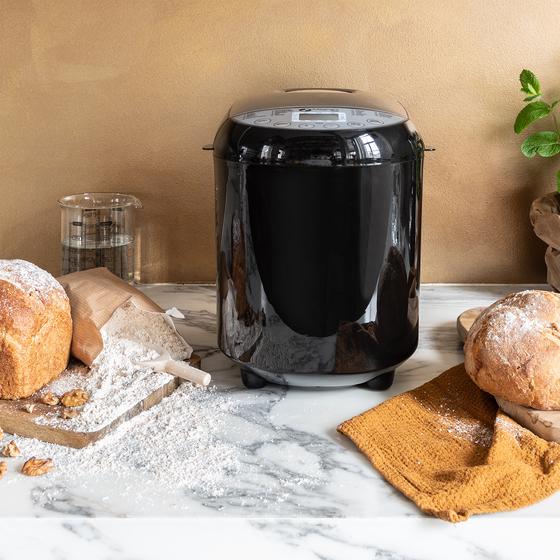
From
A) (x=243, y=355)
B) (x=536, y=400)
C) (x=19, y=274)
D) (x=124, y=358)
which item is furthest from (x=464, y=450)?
(x=19, y=274)

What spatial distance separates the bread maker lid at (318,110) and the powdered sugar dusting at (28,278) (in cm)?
29

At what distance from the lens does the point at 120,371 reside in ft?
3.35

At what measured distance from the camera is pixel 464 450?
34.7 inches

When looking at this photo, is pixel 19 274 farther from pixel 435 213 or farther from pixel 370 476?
pixel 435 213

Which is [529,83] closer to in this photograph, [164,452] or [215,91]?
[215,91]

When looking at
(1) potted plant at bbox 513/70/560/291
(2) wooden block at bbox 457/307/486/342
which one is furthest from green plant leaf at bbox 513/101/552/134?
(2) wooden block at bbox 457/307/486/342

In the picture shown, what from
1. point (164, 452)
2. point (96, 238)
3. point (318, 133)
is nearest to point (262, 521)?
point (164, 452)

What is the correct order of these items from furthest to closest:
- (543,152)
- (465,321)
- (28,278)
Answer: (543,152), (465,321), (28,278)

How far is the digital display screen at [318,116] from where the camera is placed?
0.93 meters

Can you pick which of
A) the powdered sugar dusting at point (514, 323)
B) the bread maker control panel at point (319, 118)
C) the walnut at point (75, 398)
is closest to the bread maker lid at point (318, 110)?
the bread maker control panel at point (319, 118)

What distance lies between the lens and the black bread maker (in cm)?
92

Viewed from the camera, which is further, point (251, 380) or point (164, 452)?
point (251, 380)

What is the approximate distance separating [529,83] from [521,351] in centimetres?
50

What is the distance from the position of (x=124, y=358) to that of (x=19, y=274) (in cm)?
16
